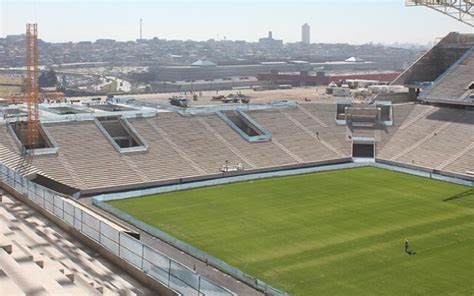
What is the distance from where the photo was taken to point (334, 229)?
3981 centimetres

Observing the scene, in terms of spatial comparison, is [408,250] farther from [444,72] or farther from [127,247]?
[444,72]

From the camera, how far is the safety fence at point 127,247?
60.2 ft

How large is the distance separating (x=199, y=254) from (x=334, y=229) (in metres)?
9.70

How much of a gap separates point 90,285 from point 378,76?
144 meters

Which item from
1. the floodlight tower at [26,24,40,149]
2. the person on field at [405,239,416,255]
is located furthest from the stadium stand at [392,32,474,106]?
the floodlight tower at [26,24,40,149]

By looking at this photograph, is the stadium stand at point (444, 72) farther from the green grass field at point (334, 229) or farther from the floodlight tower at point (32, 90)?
the floodlight tower at point (32, 90)

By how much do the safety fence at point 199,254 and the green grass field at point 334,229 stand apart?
33.4 inches

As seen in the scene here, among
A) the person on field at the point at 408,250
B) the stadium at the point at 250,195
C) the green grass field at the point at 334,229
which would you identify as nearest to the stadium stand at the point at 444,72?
the stadium at the point at 250,195

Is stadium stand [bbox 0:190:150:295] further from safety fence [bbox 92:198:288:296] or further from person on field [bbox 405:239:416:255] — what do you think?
person on field [bbox 405:239:416:255]

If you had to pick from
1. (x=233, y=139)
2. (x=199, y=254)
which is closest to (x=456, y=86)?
(x=233, y=139)

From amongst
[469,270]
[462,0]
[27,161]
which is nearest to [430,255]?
[469,270]

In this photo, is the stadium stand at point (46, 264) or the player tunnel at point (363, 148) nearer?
the stadium stand at point (46, 264)

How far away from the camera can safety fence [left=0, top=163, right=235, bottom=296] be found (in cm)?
1834

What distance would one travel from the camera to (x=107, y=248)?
22.2 meters
